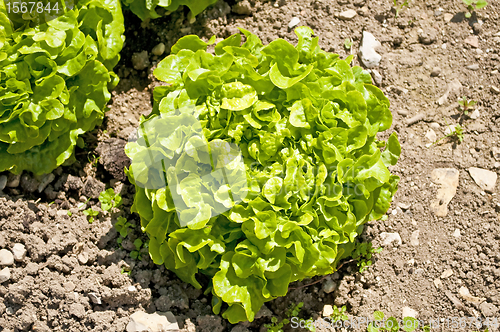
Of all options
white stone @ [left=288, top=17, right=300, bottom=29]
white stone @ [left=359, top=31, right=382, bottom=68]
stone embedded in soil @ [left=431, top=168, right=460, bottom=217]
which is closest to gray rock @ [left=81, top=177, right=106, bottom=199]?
white stone @ [left=288, top=17, right=300, bottom=29]

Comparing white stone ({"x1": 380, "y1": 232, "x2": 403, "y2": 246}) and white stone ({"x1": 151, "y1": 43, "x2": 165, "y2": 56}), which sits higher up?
white stone ({"x1": 151, "y1": 43, "x2": 165, "y2": 56})

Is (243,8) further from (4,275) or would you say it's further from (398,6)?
(4,275)

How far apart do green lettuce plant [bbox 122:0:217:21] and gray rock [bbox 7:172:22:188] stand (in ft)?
6.43

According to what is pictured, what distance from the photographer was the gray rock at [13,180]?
4.04 meters

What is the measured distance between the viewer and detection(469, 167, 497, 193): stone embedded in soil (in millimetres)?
4391

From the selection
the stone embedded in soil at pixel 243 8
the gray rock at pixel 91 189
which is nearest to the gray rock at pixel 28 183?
the gray rock at pixel 91 189

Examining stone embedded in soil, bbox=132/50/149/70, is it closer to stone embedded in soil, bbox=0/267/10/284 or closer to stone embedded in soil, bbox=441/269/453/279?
stone embedded in soil, bbox=0/267/10/284

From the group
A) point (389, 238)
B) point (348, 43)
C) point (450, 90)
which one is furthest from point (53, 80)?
point (450, 90)

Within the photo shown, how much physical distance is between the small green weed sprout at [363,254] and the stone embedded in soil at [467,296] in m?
0.85

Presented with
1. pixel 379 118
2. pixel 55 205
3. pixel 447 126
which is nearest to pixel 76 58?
pixel 55 205

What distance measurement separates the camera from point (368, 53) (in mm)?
4703

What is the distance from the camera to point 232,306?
11.2 feet

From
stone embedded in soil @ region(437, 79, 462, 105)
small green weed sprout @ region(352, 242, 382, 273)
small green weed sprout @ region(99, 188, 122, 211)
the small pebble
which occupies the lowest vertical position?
small green weed sprout @ region(352, 242, 382, 273)

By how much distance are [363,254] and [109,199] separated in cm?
Answer: 247
